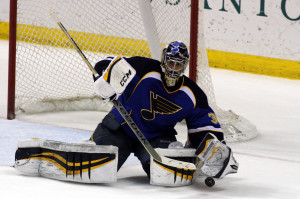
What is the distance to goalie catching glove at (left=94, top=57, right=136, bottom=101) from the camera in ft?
13.9

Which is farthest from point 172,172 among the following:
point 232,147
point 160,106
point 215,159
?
point 232,147

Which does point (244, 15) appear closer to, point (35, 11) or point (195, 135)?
point (35, 11)

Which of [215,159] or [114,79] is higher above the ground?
[114,79]

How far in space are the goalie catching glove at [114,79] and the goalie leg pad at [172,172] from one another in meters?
0.39

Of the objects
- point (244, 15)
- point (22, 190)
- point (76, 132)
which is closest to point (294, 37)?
point (244, 15)

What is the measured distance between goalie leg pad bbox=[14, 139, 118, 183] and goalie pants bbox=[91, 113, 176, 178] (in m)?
0.20

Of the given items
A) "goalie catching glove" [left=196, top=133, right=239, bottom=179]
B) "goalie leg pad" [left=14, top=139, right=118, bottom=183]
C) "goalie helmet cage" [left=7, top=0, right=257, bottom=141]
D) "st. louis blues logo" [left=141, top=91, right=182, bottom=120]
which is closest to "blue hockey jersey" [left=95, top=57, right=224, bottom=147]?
"st. louis blues logo" [left=141, top=91, right=182, bottom=120]

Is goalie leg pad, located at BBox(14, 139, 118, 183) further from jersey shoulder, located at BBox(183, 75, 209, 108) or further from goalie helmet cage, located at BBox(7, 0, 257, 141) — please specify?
goalie helmet cage, located at BBox(7, 0, 257, 141)

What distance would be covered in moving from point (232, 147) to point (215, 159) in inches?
48.2

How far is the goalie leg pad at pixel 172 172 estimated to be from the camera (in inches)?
171

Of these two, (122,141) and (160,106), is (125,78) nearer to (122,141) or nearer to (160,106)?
(160,106)

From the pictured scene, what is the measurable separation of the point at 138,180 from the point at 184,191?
0.33m

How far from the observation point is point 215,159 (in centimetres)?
435

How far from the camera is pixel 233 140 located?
5715 millimetres
